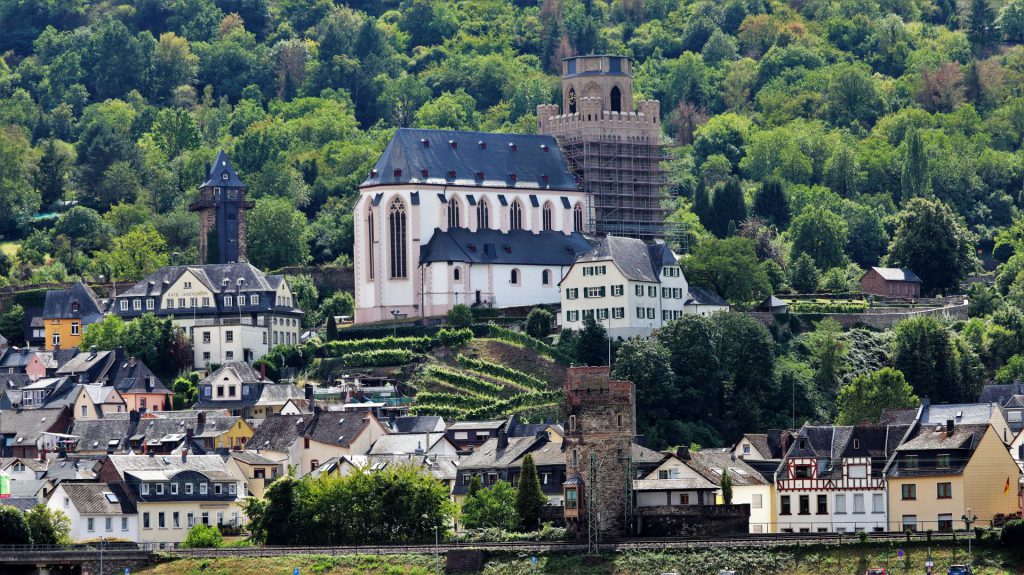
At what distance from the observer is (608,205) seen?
167500 millimetres

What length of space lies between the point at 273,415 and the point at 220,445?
10.3 ft

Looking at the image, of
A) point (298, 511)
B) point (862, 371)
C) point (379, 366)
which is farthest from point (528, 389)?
point (298, 511)

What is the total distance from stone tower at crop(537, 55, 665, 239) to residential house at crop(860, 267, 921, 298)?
12.8 metres

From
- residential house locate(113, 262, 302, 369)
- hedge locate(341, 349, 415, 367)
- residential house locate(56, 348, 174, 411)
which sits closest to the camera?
residential house locate(56, 348, 174, 411)

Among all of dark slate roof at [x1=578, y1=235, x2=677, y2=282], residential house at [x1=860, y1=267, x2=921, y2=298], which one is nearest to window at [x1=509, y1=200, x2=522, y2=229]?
dark slate roof at [x1=578, y1=235, x2=677, y2=282]

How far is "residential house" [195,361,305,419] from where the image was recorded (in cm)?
14438

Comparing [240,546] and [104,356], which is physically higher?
[104,356]

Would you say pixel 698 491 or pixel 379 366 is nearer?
pixel 698 491

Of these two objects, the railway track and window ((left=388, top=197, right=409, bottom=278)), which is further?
window ((left=388, top=197, right=409, bottom=278))

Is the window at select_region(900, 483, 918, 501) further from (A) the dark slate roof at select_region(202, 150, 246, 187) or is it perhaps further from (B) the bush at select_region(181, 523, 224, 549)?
(A) the dark slate roof at select_region(202, 150, 246, 187)

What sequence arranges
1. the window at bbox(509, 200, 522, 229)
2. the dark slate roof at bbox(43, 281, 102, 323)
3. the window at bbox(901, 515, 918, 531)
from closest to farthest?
the window at bbox(901, 515, 918, 531), the dark slate roof at bbox(43, 281, 102, 323), the window at bbox(509, 200, 522, 229)

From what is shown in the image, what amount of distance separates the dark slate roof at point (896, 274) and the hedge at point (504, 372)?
2936 centimetres

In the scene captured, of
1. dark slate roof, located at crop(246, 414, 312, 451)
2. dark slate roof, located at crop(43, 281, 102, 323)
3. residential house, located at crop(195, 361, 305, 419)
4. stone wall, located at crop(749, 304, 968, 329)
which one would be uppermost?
dark slate roof, located at crop(43, 281, 102, 323)

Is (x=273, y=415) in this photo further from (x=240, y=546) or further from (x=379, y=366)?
(x=240, y=546)
